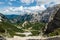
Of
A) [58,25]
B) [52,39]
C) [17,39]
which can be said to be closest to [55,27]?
[58,25]

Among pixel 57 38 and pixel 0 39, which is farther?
pixel 0 39

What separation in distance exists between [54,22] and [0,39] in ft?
46.0

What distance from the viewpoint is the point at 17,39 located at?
132ft

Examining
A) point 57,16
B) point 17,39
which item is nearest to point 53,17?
point 57,16

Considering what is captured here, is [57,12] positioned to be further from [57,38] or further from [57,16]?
[57,38]

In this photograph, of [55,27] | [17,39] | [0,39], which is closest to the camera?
[0,39]

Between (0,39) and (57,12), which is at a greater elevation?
(57,12)

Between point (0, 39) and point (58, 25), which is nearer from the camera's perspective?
point (0, 39)

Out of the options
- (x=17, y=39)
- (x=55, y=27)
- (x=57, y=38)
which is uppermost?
(x=55, y=27)

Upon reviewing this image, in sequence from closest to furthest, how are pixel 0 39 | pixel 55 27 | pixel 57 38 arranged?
1. pixel 57 38
2. pixel 0 39
3. pixel 55 27

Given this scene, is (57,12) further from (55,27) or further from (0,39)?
(0,39)

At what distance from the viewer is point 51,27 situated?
4612cm

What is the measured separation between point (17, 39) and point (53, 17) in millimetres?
9573

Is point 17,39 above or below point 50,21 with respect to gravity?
below
